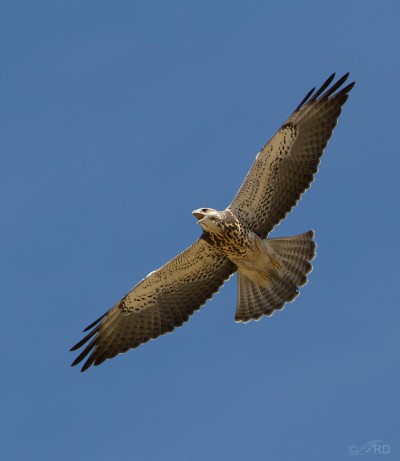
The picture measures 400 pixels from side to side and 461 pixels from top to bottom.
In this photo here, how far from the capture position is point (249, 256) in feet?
60.6

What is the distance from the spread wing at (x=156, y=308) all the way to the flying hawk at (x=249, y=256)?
0.01m

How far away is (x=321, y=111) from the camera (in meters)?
18.6

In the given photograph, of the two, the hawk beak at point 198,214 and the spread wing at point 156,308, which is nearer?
the hawk beak at point 198,214

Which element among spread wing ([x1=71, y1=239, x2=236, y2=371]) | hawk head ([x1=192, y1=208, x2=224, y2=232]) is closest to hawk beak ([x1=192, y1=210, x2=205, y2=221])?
hawk head ([x1=192, y1=208, x2=224, y2=232])

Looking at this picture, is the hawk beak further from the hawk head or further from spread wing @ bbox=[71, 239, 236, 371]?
spread wing @ bbox=[71, 239, 236, 371]

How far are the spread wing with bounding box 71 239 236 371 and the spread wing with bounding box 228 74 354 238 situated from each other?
2.80ft

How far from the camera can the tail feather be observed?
1856 cm

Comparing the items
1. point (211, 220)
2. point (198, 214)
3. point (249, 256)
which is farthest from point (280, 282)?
point (198, 214)

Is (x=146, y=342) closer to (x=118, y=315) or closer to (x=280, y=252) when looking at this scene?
(x=118, y=315)

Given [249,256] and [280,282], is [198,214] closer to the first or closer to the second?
[249,256]

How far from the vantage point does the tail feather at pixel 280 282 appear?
18.6 metres

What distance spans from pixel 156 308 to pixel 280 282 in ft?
6.16

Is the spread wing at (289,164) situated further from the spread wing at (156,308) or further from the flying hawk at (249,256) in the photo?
the spread wing at (156,308)

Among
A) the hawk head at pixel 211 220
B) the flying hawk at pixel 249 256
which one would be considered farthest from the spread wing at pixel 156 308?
the hawk head at pixel 211 220
